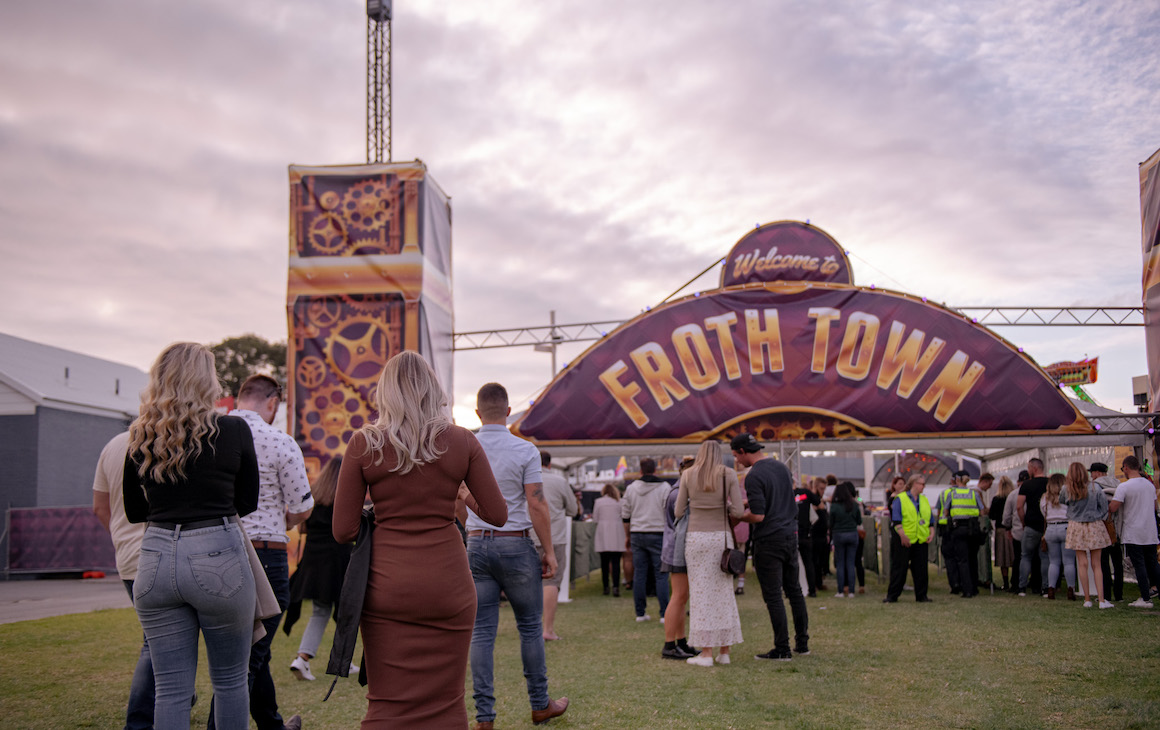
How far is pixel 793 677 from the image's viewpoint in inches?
256

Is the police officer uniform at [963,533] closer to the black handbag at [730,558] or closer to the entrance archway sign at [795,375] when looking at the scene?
the entrance archway sign at [795,375]

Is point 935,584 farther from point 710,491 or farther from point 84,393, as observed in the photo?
point 84,393

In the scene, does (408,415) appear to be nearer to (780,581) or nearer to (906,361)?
(780,581)

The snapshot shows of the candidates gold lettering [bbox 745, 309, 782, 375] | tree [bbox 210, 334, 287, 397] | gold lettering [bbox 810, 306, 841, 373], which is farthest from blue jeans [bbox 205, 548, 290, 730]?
tree [bbox 210, 334, 287, 397]

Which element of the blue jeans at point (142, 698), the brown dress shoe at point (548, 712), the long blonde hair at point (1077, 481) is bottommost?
the brown dress shoe at point (548, 712)

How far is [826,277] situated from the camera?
13.8m

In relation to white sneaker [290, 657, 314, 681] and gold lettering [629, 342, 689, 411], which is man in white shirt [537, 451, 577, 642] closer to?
white sneaker [290, 657, 314, 681]

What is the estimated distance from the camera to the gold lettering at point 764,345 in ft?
44.4

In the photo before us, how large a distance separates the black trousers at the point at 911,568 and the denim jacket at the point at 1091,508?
1892 millimetres

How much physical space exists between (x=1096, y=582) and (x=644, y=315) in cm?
706

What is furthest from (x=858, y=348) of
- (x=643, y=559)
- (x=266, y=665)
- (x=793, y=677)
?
(x=266, y=665)

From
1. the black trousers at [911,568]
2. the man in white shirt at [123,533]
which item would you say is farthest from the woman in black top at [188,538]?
the black trousers at [911,568]

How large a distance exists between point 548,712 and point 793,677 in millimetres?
2253

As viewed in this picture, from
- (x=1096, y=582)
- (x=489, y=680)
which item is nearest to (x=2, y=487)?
(x=489, y=680)
